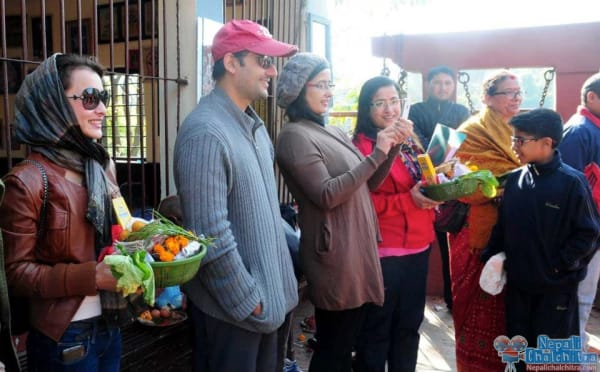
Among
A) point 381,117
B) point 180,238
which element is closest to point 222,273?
point 180,238

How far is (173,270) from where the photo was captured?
5.12 ft

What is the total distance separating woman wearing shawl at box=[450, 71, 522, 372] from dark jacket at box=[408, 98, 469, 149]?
1.07m

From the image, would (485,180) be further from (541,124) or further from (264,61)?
(264,61)

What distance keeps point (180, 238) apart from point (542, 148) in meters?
2.05

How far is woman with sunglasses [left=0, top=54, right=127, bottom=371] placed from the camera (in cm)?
155

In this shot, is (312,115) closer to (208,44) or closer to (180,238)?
(180,238)

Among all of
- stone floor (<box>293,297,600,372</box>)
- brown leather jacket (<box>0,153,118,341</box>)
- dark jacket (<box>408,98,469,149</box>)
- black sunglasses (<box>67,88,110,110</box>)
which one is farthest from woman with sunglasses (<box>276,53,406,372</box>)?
dark jacket (<box>408,98,469,149</box>)

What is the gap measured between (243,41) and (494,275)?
1.90m

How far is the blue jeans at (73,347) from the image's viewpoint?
5.26 feet

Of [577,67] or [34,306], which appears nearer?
[34,306]

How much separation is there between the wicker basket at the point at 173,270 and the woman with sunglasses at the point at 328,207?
786mm

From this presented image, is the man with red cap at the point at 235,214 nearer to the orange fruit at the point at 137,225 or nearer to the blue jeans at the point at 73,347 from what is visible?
the orange fruit at the point at 137,225

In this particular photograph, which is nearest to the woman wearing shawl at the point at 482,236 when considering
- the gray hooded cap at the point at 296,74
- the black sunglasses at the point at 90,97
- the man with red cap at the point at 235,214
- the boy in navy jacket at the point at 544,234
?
the boy in navy jacket at the point at 544,234

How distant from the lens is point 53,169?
163 centimetres
